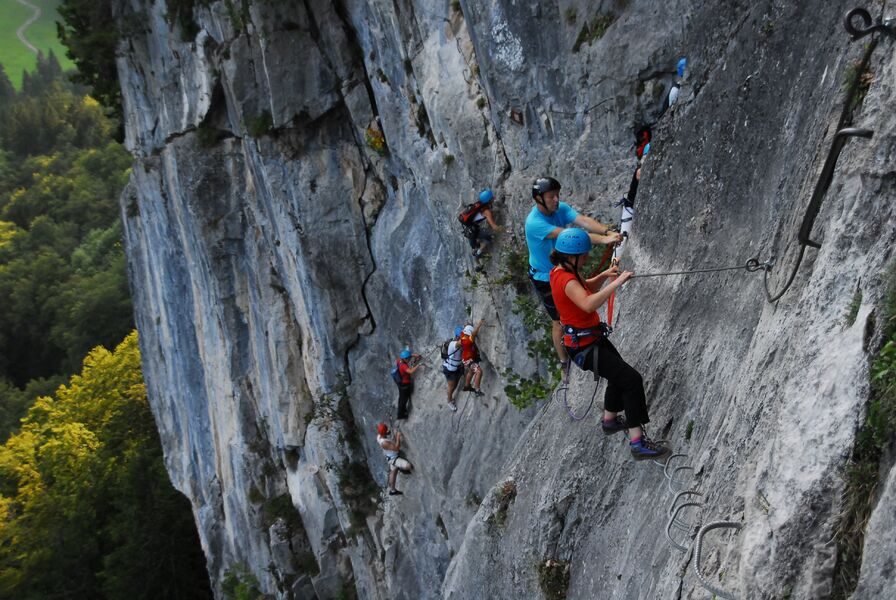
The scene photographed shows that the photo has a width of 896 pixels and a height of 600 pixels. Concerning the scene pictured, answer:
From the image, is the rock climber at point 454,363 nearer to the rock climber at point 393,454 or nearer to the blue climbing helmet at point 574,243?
the rock climber at point 393,454

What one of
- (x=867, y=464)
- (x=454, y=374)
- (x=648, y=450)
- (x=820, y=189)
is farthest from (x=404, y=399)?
(x=867, y=464)

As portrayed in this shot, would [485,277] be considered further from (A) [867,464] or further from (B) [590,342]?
(A) [867,464]

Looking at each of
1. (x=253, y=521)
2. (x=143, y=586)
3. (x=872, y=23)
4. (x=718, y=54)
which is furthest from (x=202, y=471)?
(x=872, y=23)

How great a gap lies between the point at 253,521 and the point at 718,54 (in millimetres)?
21986

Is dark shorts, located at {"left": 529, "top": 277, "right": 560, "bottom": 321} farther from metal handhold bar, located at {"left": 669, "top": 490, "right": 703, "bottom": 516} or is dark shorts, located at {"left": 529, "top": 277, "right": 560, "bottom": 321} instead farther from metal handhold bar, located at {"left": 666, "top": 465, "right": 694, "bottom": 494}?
metal handhold bar, located at {"left": 669, "top": 490, "right": 703, "bottom": 516}

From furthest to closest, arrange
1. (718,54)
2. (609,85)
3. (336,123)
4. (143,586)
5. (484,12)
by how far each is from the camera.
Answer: (143,586)
(336,123)
(484,12)
(609,85)
(718,54)

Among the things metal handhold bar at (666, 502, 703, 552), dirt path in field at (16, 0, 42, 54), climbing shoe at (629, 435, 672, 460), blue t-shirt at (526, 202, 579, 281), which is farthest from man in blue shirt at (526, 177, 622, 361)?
dirt path in field at (16, 0, 42, 54)

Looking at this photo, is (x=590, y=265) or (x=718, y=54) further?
(x=590, y=265)

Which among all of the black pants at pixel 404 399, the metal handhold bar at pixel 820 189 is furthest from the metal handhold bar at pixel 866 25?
the black pants at pixel 404 399

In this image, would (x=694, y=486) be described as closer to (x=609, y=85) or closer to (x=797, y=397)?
(x=797, y=397)

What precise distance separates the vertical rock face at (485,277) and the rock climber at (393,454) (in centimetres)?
37

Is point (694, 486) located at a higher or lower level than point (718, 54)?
lower

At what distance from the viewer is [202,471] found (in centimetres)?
2955

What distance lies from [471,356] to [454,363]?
18.1 inches
